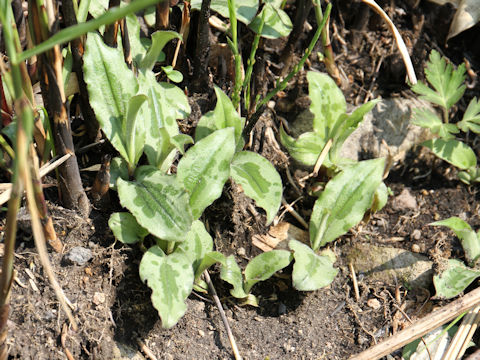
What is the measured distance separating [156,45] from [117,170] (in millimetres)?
436

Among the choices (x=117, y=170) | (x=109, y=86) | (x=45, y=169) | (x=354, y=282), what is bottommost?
(x=354, y=282)

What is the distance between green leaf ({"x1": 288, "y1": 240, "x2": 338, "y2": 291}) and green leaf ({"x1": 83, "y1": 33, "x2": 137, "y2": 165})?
674mm

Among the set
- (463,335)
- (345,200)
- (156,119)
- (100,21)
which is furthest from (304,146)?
(100,21)

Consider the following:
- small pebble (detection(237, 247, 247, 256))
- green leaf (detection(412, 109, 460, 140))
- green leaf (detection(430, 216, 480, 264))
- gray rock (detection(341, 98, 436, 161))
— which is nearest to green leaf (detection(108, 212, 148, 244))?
small pebble (detection(237, 247, 247, 256))

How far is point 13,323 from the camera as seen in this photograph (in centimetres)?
146

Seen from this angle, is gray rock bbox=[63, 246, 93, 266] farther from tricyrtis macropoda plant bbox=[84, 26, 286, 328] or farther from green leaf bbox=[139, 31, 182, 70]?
green leaf bbox=[139, 31, 182, 70]

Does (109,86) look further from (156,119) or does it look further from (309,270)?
(309,270)

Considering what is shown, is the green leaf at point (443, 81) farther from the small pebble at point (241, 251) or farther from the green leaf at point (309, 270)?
the small pebble at point (241, 251)

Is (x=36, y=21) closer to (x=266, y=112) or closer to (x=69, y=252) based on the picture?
(x=69, y=252)

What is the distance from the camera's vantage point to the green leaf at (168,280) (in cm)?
149

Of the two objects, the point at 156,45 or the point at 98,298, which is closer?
the point at 98,298

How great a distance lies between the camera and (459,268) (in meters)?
2.00

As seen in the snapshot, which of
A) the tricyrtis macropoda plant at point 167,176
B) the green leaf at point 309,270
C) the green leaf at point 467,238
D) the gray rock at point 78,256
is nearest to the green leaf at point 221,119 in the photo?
the tricyrtis macropoda plant at point 167,176

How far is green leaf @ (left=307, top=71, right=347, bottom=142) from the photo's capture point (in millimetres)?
2115
